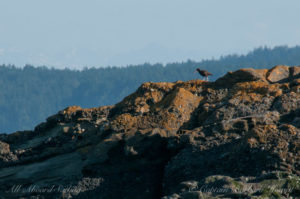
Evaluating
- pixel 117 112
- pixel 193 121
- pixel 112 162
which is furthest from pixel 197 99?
pixel 112 162

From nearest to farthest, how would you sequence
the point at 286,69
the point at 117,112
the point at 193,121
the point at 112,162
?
the point at 112,162
the point at 193,121
the point at 117,112
the point at 286,69

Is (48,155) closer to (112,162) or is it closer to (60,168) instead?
(60,168)

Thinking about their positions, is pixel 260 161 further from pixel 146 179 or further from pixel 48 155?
pixel 48 155

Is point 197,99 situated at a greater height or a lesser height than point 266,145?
greater

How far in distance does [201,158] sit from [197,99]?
3944 millimetres

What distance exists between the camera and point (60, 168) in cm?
1698

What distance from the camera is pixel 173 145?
15883mm

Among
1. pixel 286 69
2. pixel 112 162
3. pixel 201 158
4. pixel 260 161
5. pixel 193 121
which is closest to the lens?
pixel 260 161

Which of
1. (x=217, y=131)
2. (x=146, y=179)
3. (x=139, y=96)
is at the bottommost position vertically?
(x=146, y=179)

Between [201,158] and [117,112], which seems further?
[117,112]

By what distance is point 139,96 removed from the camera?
63.9 feet

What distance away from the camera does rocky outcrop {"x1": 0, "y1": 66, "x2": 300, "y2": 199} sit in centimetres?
1415

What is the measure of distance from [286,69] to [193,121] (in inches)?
175

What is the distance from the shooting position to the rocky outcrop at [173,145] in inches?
557
